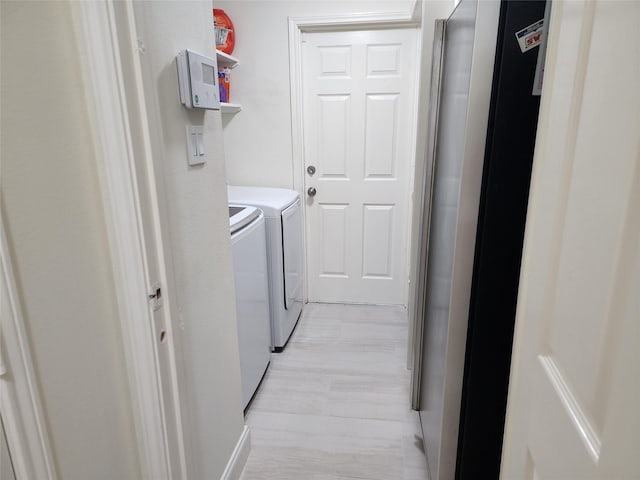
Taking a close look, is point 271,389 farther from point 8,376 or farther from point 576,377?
point 576,377

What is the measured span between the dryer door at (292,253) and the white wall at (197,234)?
981 millimetres

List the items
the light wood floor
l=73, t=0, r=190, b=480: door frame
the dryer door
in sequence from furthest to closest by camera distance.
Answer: the dryer door
the light wood floor
l=73, t=0, r=190, b=480: door frame

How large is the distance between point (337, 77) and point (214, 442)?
94.5 inches

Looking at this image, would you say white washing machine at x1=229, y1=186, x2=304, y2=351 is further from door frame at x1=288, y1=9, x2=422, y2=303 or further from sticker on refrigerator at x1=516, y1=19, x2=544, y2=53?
sticker on refrigerator at x1=516, y1=19, x2=544, y2=53

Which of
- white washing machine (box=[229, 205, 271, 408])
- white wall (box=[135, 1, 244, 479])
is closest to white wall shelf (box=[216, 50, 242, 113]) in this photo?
white washing machine (box=[229, 205, 271, 408])

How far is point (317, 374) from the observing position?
2355 millimetres

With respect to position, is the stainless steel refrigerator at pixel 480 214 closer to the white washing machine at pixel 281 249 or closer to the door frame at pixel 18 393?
the door frame at pixel 18 393

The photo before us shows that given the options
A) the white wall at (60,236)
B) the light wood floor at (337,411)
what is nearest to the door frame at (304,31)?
the light wood floor at (337,411)

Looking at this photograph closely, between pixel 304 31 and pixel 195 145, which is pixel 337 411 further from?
pixel 304 31

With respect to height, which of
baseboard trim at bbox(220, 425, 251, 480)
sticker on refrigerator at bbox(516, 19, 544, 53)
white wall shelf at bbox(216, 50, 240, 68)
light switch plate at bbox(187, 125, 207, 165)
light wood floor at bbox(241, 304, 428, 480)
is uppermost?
white wall shelf at bbox(216, 50, 240, 68)

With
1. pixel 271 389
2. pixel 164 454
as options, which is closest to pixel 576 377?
pixel 164 454

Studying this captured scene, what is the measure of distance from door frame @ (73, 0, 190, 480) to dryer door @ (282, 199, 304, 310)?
4.81 feet

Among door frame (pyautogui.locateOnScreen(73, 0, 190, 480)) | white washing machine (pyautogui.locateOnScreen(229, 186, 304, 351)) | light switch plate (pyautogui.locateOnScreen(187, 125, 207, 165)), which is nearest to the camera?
door frame (pyautogui.locateOnScreen(73, 0, 190, 480))

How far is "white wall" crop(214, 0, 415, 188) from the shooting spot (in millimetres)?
2740
